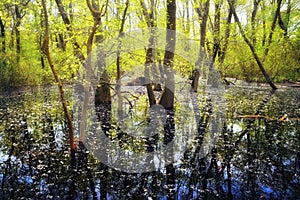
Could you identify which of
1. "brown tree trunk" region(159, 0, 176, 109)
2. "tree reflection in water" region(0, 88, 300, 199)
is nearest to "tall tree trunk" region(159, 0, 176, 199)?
"brown tree trunk" region(159, 0, 176, 109)

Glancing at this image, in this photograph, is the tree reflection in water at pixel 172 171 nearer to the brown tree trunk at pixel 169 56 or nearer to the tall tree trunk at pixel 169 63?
the tall tree trunk at pixel 169 63

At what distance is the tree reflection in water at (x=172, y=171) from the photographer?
16.1ft

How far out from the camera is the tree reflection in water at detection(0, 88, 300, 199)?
490 cm

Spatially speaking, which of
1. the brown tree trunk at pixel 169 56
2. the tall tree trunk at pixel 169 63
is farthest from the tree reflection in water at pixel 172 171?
the brown tree trunk at pixel 169 56

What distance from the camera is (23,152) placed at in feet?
23.0

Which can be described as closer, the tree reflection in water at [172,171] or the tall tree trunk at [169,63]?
the tree reflection in water at [172,171]

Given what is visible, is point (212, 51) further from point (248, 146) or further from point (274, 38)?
point (248, 146)

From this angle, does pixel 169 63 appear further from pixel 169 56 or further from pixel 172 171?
pixel 172 171

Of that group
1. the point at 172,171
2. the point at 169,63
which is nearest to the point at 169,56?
the point at 169,63

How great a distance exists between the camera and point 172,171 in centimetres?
582

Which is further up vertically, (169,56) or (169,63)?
(169,56)

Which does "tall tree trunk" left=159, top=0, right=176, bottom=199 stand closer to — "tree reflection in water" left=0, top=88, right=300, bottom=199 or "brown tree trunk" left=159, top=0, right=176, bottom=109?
"brown tree trunk" left=159, top=0, right=176, bottom=109

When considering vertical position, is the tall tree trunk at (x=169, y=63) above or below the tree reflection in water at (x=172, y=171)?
above

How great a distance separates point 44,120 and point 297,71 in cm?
2078
